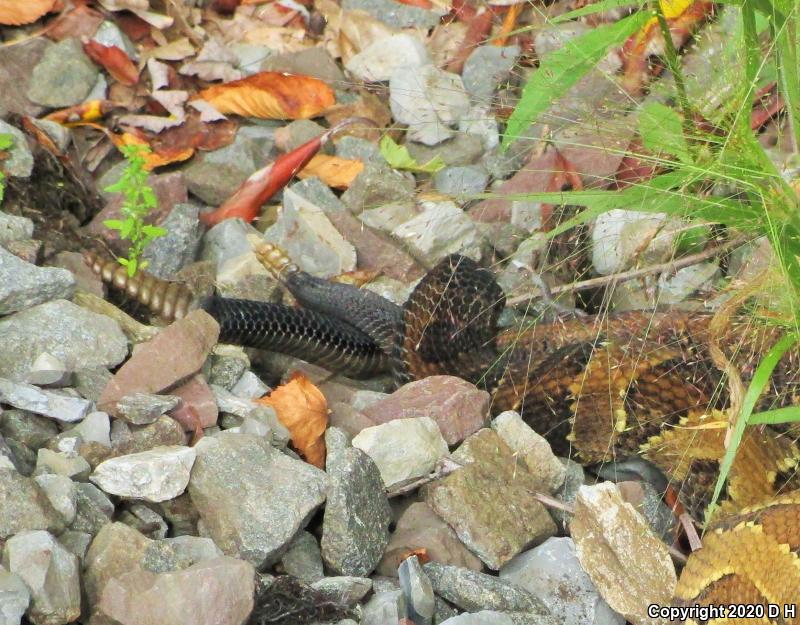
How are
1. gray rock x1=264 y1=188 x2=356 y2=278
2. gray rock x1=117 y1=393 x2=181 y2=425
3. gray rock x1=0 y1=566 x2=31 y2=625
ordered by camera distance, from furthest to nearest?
gray rock x1=264 y1=188 x2=356 y2=278, gray rock x1=117 y1=393 x2=181 y2=425, gray rock x1=0 y1=566 x2=31 y2=625

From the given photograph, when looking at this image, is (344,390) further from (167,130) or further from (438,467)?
(167,130)

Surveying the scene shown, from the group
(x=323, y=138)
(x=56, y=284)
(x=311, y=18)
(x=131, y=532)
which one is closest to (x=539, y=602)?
(x=131, y=532)

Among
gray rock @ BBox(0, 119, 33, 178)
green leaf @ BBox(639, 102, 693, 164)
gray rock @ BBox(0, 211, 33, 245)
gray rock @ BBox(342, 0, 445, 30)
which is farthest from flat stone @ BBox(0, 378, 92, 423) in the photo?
gray rock @ BBox(342, 0, 445, 30)

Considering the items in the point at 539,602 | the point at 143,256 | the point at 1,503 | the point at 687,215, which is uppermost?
the point at 687,215

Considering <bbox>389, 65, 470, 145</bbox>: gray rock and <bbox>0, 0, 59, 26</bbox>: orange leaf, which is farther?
<bbox>0, 0, 59, 26</bbox>: orange leaf

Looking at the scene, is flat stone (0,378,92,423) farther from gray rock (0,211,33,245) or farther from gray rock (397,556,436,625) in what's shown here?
gray rock (397,556,436,625)

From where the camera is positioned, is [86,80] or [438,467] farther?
→ [86,80]
